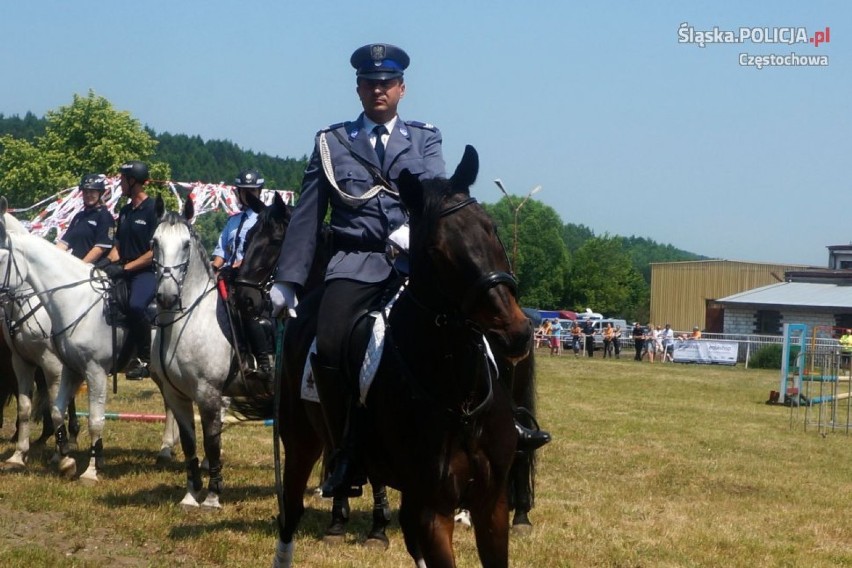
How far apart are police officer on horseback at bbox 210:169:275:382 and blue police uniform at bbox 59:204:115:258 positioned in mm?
1315

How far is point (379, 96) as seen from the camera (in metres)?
6.10

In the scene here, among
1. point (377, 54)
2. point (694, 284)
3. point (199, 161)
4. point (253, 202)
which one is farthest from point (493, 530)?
point (199, 161)

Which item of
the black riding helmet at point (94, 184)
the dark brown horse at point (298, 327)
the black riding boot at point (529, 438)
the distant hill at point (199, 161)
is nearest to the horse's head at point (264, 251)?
the dark brown horse at point (298, 327)

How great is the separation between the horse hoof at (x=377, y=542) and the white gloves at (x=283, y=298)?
2.82 meters

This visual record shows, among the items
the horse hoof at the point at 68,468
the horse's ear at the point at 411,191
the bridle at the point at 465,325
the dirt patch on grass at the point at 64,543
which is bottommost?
the dirt patch on grass at the point at 64,543

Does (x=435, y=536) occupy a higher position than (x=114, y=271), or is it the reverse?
(x=114, y=271)

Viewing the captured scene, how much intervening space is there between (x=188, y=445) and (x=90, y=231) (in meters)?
4.25

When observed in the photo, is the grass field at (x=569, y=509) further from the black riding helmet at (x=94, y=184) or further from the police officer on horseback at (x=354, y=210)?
the black riding helmet at (x=94, y=184)

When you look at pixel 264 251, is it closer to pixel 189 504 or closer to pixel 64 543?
pixel 189 504

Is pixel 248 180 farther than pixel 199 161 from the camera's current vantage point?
No

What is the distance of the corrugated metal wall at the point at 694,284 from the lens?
318 feet

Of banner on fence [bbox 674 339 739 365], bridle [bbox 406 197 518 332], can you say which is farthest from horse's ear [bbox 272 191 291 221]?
banner on fence [bbox 674 339 739 365]

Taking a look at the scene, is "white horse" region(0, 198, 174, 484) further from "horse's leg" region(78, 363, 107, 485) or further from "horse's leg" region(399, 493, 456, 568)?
"horse's leg" region(399, 493, 456, 568)

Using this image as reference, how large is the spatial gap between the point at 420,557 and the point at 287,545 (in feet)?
3.97
